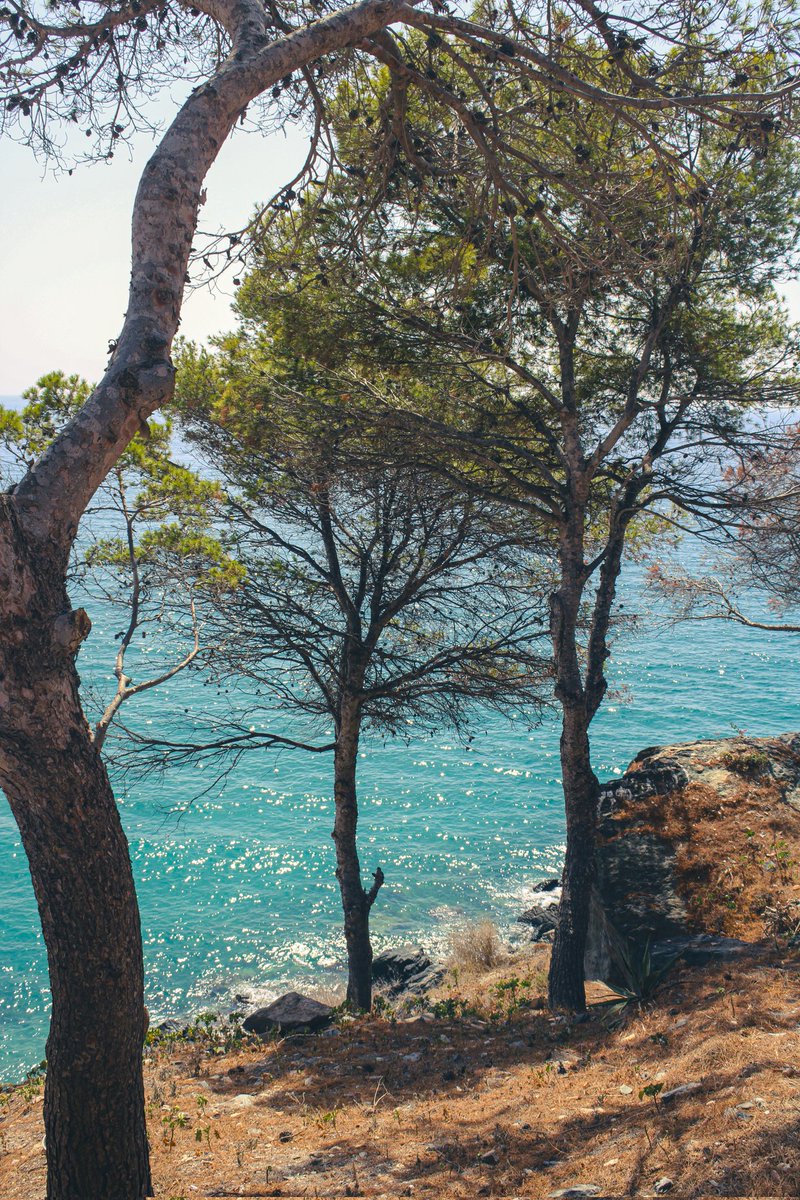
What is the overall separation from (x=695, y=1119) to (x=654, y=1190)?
0.79 meters

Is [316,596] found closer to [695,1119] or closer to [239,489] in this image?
[239,489]

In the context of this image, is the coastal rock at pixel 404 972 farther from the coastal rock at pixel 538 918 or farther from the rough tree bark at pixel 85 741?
the rough tree bark at pixel 85 741

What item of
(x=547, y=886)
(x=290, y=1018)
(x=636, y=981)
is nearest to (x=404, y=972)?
(x=547, y=886)

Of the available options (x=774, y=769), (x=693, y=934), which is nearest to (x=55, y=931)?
(x=693, y=934)

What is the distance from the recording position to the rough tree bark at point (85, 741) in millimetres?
4078

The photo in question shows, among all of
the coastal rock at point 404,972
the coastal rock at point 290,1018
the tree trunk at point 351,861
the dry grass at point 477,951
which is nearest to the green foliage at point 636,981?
the coastal rock at point 290,1018

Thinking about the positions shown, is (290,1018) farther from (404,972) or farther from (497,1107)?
(404,972)

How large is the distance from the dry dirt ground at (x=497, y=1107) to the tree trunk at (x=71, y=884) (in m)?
0.72

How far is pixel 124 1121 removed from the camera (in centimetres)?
464

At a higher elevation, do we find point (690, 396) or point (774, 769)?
point (690, 396)

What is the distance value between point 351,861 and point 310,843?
10.2 metres

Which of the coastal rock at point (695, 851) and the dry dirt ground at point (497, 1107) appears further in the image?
the coastal rock at point (695, 851)

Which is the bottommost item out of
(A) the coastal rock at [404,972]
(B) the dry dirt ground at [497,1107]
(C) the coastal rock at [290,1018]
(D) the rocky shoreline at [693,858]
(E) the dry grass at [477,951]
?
(A) the coastal rock at [404,972]

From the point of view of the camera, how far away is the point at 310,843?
69.0 ft
